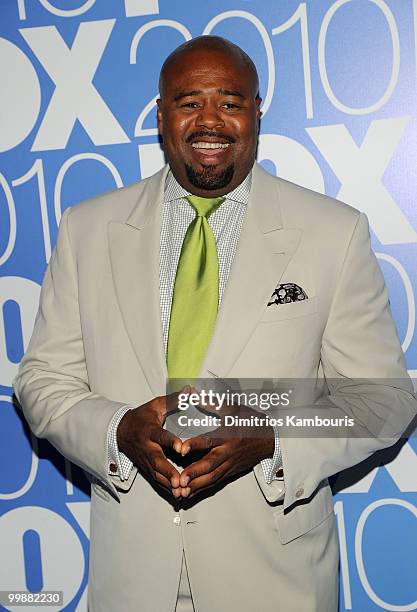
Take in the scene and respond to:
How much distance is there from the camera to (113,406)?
6.19 feet

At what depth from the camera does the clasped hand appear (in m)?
1.63

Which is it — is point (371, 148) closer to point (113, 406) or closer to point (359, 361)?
point (359, 361)

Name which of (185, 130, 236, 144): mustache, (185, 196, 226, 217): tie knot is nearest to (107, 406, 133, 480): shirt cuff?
(185, 196, 226, 217): tie knot

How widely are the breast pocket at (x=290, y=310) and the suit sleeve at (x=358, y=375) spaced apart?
56 millimetres

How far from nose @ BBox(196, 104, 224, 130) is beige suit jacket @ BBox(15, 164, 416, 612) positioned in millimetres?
234

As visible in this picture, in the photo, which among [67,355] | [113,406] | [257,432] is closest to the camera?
[257,432]

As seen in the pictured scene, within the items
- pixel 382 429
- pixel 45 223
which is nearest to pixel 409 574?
pixel 382 429

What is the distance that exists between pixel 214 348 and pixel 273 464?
302 millimetres

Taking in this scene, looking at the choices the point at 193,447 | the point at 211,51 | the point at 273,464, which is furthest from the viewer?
the point at 211,51

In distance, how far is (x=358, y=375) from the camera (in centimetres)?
195

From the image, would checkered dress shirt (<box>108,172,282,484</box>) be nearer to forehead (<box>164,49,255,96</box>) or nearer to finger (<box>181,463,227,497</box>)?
forehead (<box>164,49,255,96</box>)

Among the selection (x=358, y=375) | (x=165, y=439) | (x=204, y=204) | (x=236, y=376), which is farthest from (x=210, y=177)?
(x=165, y=439)

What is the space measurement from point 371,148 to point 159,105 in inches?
26.8

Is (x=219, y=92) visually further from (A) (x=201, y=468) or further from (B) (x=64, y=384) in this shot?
(A) (x=201, y=468)
